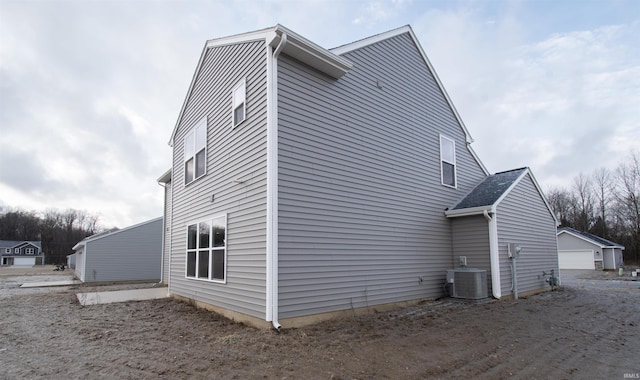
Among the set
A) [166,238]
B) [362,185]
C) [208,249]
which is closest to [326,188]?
[362,185]

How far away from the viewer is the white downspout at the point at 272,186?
6.02 metres

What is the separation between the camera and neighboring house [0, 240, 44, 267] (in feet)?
205

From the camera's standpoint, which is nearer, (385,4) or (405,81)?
(405,81)

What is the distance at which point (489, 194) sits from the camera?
10891 millimetres

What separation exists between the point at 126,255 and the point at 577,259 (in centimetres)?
3781

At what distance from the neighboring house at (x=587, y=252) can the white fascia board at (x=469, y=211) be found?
26.8 m

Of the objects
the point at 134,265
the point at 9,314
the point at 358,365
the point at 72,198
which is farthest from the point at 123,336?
the point at 72,198

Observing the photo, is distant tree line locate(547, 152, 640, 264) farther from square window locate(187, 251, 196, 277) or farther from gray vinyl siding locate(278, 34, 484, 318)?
square window locate(187, 251, 196, 277)

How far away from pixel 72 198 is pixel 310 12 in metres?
90.0

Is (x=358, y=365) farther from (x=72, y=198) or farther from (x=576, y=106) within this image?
(x=72, y=198)

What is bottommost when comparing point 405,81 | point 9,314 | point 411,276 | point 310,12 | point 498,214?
point 9,314

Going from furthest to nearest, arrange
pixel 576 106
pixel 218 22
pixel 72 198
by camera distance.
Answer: pixel 72 198, pixel 576 106, pixel 218 22

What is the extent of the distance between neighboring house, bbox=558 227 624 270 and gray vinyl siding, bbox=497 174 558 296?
2227 centimetres

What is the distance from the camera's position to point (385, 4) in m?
11.2
